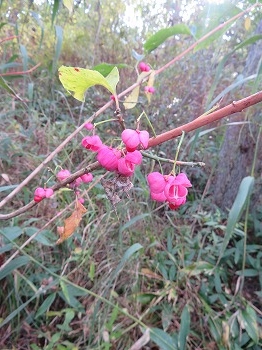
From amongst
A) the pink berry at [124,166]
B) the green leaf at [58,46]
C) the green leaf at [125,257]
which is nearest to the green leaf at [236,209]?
the green leaf at [125,257]

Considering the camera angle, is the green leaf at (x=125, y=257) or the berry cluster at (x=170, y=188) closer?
the berry cluster at (x=170, y=188)

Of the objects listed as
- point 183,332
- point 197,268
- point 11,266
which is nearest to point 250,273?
point 197,268

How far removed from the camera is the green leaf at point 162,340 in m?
0.91

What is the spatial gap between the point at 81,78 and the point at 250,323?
96 centimetres

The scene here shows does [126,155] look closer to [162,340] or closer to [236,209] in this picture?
[236,209]

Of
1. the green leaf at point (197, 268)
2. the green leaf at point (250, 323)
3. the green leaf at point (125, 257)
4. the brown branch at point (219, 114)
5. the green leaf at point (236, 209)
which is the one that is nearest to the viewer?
the brown branch at point (219, 114)

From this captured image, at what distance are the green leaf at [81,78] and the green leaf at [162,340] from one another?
2.52 ft

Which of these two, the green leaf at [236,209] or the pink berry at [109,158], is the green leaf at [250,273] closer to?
the green leaf at [236,209]

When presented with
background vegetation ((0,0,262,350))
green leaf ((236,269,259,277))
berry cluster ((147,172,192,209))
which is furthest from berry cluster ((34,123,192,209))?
green leaf ((236,269,259,277))

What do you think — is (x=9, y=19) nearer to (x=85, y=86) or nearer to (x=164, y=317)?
(x=164, y=317)

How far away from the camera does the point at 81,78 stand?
343 millimetres

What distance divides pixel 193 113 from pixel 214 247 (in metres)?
0.96

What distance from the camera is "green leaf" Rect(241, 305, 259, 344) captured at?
1.01 m

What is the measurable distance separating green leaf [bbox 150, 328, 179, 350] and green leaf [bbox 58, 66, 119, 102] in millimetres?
768
